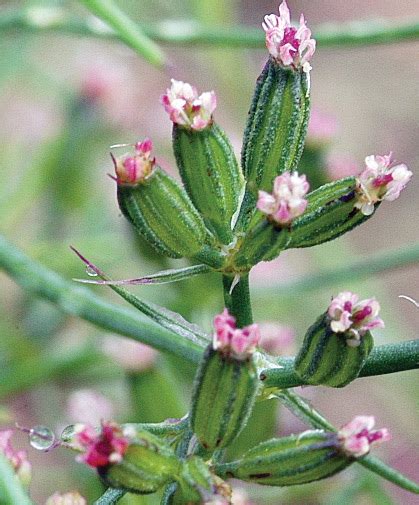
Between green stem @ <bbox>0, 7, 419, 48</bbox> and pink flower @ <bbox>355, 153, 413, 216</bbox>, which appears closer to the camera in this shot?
pink flower @ <bbox>355, 153, 413, 216</bbox>

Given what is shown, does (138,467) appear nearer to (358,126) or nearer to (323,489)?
(323,489)

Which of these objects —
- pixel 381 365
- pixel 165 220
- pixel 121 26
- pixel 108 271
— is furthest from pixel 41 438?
pixel 108 271

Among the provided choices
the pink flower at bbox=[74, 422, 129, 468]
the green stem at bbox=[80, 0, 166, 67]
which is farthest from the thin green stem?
the pink flower at bbox=[74, 422, 129, 468]

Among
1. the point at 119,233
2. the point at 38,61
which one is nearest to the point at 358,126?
the point at 38,61

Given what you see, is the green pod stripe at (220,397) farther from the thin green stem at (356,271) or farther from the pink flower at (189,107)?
the thin green stem at (356,271)

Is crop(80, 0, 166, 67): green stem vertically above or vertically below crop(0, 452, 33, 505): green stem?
above

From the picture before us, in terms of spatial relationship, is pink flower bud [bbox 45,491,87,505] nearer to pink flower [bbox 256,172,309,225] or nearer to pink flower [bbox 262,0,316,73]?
pink flower [bbox 256,172,309,225]

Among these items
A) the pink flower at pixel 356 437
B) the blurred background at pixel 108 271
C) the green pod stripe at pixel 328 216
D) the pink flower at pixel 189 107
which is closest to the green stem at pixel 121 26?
the pink flower at pixel 189 107
